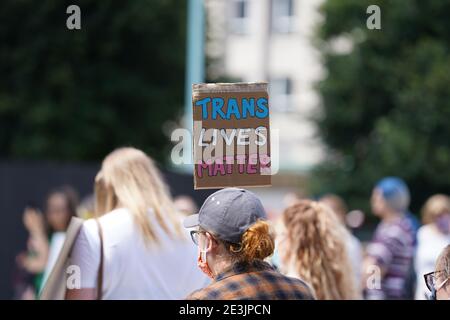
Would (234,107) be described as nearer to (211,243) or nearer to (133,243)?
(211,243)

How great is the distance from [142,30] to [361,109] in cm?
563

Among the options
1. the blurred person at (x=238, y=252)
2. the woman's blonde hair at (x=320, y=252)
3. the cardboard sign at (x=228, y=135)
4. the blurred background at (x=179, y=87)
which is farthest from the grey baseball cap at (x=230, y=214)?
the blurred background at (x=179, y=87)

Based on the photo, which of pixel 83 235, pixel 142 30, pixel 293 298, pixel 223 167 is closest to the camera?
pixel 293 298

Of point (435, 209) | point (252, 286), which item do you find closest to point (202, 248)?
point (252, 286)

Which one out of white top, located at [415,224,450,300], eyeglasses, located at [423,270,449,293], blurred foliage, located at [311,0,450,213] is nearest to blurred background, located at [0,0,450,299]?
blurred foliage, located at [311,0,450,213]

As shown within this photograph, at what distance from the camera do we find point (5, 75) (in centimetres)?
2406

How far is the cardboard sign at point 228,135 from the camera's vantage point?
12.9 ft

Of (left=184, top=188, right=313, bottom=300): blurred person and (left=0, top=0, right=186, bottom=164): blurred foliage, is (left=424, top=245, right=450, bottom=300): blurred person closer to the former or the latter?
(left=184, top=188, right=313, bottom=300): blurred person

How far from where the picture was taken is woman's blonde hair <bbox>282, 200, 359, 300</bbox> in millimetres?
5270

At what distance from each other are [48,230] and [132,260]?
5691mm

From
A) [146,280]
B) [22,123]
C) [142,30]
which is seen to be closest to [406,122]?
[142,30]

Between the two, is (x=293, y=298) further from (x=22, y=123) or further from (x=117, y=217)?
(x=22, y=123)

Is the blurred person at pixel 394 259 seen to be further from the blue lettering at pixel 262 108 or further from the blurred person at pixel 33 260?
the blue lettering at pixel 262 108

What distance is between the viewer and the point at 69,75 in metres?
23.8
